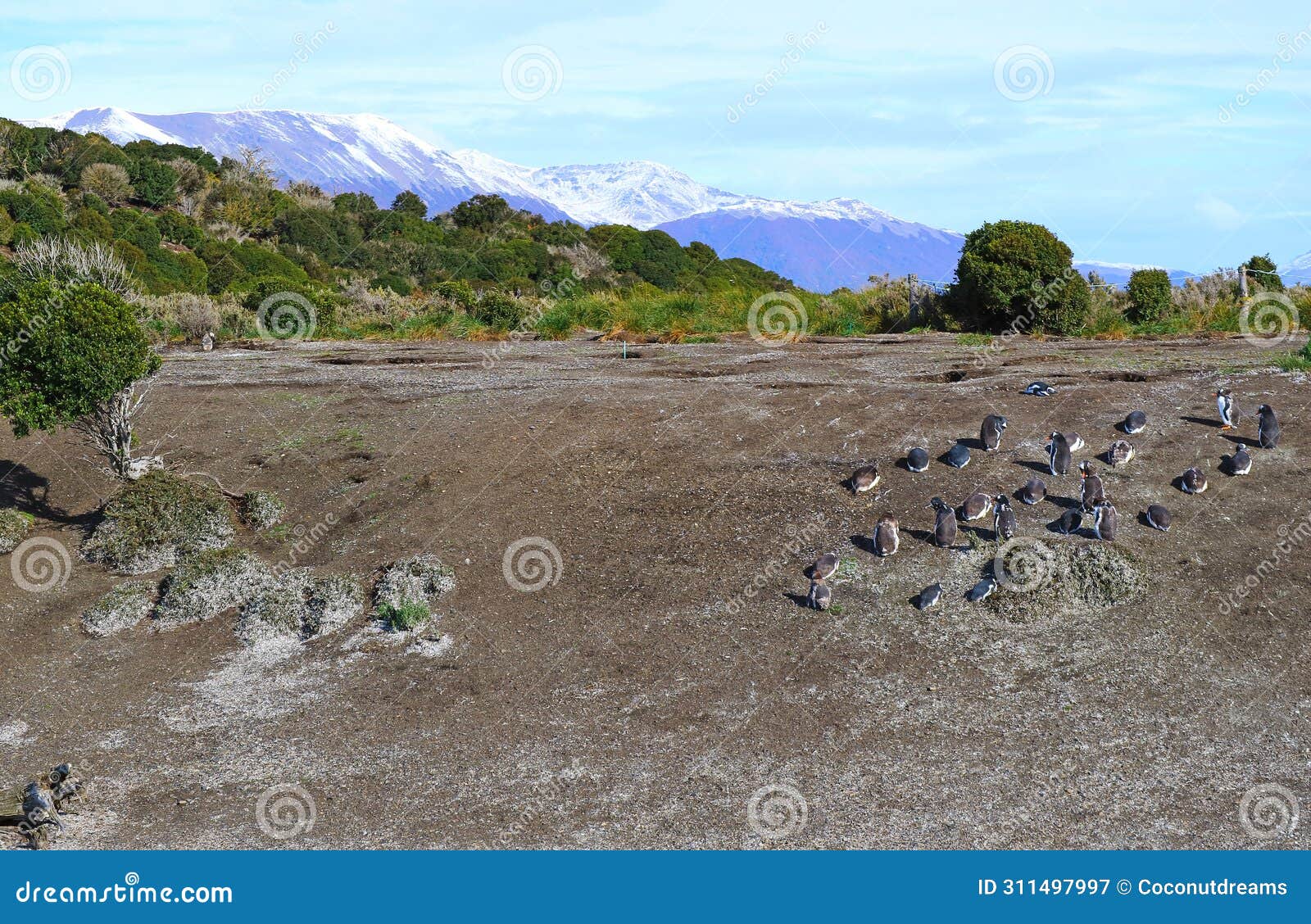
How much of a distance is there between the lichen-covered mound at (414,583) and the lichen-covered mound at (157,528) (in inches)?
79.3

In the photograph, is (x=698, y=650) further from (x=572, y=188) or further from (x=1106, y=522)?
(x=572, y=188)

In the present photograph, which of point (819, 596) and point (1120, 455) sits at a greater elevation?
point (1120, 455)

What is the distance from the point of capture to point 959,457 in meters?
10.1

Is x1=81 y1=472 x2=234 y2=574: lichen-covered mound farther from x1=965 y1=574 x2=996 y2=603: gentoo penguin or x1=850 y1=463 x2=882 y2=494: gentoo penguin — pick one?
x1=965 y1=574 x2=996 y2=603: gentoo penguin

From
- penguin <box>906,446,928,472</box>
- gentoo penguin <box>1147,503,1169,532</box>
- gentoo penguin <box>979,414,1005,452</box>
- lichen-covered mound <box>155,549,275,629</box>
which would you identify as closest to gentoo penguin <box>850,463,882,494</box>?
penguin <box>906,446,928,472</box>

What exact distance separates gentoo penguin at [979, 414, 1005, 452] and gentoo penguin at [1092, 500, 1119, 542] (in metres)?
1.65

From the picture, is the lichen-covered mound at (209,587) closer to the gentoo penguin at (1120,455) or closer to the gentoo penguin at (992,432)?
the gentoo penguin at (992,432)

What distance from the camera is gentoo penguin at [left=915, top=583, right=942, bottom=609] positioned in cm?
816

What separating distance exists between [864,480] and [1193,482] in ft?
8.94

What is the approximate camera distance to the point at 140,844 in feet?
19.9

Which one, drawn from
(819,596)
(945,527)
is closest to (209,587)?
(819,596)

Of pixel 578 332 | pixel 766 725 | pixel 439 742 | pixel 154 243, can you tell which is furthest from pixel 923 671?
pixel 154 243

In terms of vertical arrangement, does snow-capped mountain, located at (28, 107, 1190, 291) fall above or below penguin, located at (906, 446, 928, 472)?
above

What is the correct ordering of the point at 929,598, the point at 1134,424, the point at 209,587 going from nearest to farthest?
the point at 929,598, the point at 209,587, the point at 1134,424
